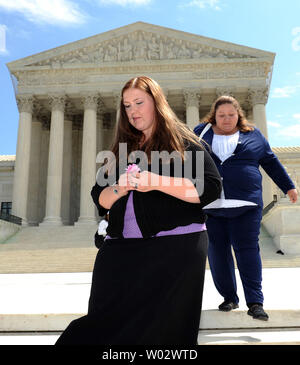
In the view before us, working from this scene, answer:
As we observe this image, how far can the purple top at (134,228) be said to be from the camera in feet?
7.90

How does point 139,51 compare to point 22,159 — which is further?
point 139,51

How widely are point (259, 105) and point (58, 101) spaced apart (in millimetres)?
20602

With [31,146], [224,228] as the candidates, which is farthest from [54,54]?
[224,228]

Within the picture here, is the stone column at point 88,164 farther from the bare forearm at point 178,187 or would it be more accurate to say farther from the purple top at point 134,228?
the bare forearm at point 178,187

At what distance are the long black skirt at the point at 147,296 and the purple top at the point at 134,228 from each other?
0.12 ft

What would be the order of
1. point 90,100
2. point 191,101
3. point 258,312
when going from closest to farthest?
point 258,312, point 191,101, point 90,100

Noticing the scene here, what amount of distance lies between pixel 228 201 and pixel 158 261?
6.72ft

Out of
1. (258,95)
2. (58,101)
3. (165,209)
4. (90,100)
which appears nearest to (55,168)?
(58,101)

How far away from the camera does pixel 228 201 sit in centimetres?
413

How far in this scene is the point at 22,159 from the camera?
35.0 metres

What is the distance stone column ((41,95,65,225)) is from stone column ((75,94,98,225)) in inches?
91.6

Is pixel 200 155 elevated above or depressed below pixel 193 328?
above

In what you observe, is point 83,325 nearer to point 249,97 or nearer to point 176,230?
point 176,230

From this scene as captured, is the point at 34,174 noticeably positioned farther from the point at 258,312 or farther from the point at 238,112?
the point at 258,312
